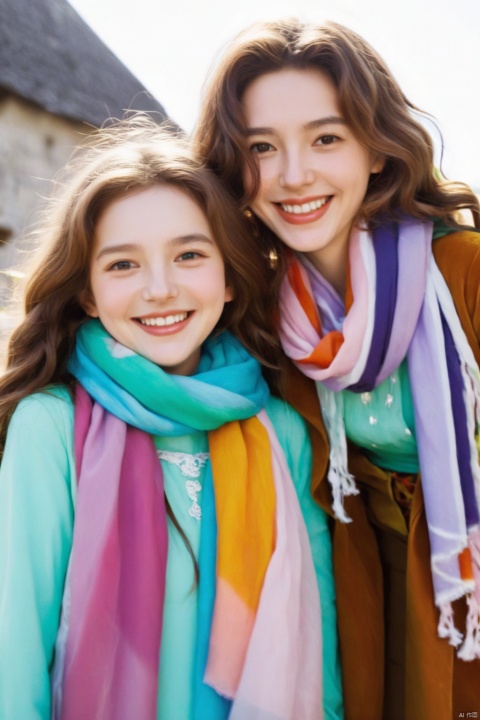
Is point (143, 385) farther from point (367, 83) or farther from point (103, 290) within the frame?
point (367, 83)

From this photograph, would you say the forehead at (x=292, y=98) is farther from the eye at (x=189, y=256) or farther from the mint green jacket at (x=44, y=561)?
the mint green jacket at (x=44, y=561)

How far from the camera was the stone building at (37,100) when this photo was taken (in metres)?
12.7

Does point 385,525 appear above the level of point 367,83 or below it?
below

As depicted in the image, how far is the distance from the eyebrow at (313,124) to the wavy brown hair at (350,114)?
3cm

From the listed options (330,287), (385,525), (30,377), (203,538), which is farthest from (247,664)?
(330,287)

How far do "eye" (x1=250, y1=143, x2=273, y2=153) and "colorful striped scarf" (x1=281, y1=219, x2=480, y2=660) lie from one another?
0.46m

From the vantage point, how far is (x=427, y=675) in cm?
201

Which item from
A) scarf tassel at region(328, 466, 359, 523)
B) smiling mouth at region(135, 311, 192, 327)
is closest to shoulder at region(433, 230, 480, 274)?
scarf tassel at region(328, 466, 359, 523)

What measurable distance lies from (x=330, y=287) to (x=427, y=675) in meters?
1.23

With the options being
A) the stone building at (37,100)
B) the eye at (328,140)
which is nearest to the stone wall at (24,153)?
the stone building at (37,100)

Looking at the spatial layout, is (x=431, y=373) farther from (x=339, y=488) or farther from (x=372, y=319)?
(x=339, y=488)

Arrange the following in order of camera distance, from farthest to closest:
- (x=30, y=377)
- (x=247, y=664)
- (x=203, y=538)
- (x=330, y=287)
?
(x=330, y=287) < (x=30, y=377) < (x=203, y=538) < (x=247, y=664)

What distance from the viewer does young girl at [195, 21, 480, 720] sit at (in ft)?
6.66

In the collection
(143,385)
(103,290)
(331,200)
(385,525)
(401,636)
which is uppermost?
(331,200)
